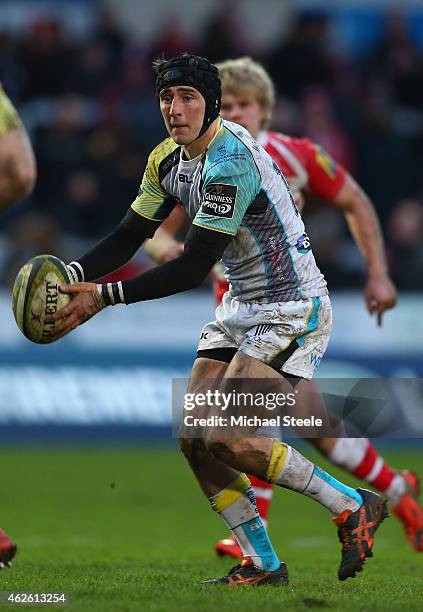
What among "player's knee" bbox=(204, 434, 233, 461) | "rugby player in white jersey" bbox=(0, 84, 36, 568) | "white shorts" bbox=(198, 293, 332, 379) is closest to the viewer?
"rugby player in white jersey" bbox=(0, 84, 36, 568)

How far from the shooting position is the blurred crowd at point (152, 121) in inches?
573

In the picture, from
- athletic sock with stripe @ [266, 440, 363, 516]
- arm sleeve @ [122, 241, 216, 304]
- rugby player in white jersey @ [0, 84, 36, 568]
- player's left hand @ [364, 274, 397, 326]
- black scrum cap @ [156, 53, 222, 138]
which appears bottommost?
athletic sock with stripe @ [266, 440, 363, 516]

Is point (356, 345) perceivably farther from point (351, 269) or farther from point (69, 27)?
point (69, 27)

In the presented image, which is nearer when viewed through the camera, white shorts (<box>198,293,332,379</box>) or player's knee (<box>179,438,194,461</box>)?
white shorts (<box>198,293,332,379</box>)

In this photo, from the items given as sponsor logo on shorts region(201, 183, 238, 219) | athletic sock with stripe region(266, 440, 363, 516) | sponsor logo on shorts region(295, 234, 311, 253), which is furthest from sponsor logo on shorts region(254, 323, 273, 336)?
sponsor logo on shorts region(201, 183, 238, 219)

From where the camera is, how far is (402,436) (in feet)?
45.3

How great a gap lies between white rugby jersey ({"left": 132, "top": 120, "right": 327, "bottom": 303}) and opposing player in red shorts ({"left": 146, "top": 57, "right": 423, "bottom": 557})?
1.47m

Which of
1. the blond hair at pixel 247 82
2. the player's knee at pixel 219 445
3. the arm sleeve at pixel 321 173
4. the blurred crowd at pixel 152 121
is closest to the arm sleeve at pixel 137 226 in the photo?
the player's knee at pixel 219 445

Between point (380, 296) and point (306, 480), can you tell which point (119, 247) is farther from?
point (380, 296)

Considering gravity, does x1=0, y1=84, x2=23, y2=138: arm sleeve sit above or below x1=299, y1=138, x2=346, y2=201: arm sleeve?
above

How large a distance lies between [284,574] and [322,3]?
12973 millimetres

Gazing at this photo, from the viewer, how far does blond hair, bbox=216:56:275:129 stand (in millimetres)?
7328

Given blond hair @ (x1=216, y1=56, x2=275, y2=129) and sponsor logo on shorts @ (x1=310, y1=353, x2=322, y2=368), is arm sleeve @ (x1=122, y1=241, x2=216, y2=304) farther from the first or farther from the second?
blond hair @ (x1=216, y1=56, x2=275, y2=129)

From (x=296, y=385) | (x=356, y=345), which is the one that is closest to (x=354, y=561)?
(x=296, y=385)
